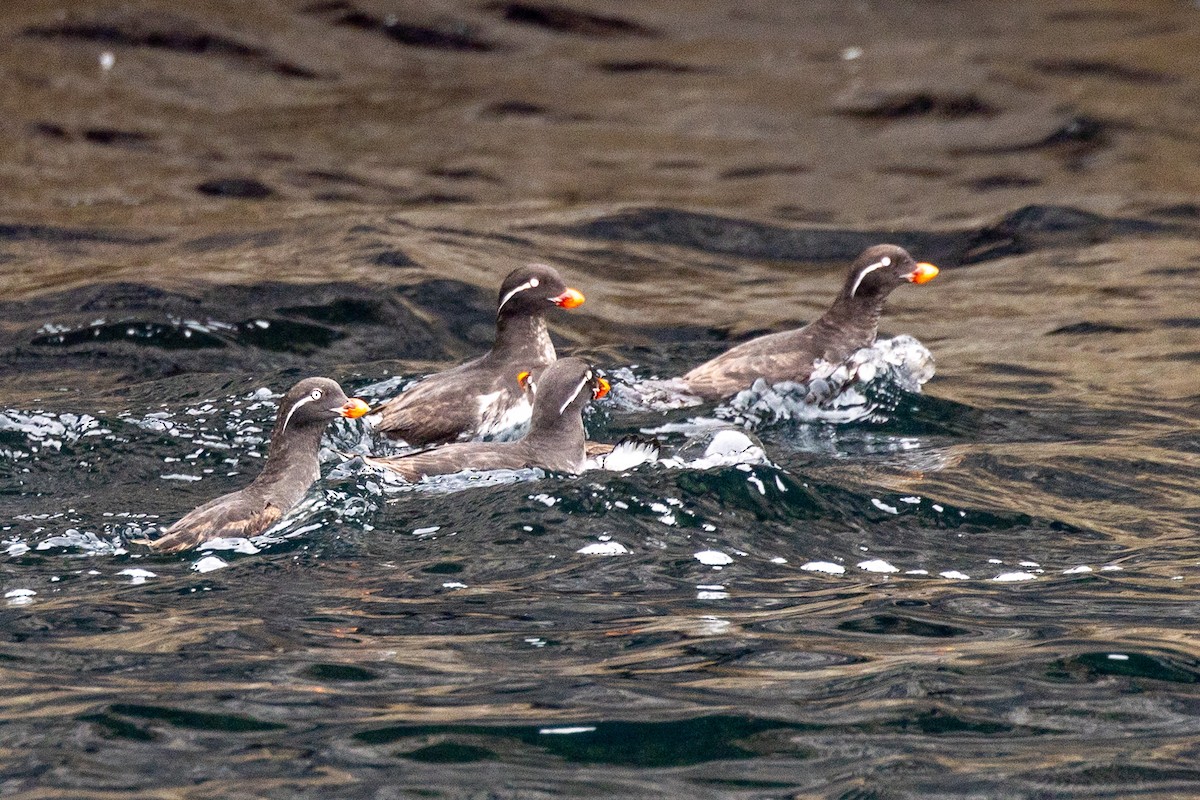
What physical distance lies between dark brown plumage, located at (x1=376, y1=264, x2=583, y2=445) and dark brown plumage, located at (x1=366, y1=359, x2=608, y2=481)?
802mm

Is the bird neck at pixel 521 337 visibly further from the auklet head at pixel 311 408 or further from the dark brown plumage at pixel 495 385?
the auklet head at pixel 311 408

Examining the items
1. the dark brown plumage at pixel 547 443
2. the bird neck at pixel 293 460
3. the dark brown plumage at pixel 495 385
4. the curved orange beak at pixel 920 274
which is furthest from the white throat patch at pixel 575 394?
the curved orange beak at pixel 920 274

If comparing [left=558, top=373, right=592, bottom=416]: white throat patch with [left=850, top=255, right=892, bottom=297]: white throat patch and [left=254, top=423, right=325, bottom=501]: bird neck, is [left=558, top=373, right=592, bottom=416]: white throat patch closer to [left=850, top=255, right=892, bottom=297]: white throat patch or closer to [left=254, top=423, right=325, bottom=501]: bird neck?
[left=254, top=423, right=325, bottom=501]: bird neck

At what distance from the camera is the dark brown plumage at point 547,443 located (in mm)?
9305

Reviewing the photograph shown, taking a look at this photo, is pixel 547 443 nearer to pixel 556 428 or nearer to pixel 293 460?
pixel 556 428

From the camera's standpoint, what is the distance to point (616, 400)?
11680 mm

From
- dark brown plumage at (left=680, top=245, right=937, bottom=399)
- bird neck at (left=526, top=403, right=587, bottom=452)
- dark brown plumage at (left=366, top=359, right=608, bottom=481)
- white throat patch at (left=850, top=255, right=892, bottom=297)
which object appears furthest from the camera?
white throat patch at (left=850, top=255, right=892, bottom=297)

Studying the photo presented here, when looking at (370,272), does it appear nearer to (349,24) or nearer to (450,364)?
(450,364)

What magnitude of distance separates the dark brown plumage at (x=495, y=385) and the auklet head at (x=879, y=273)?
2.35 metres

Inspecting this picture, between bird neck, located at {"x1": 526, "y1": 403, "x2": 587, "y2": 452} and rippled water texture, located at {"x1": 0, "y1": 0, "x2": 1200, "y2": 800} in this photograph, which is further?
bird neck, located at {"x1": 526, "y1": 403, "x2": 587, "y2": 452}

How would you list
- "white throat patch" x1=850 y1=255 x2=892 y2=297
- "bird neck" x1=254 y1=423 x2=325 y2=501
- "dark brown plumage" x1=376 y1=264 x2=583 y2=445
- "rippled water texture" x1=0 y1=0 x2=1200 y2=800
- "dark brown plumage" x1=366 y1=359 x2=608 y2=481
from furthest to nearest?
"white throat patch" x1=850 y1=255 x2=892 y2=297, "dark brown plumage" x1=376 y1=264 x2=583 y2=445, "dark brown plumage" x1=366 y1=359 x2=608 y2=481, "bird neck" x1=254 y1=423 x2=325 y2=501, "rippled water texture" x1=0 y1=0 x2=1200 y2=800

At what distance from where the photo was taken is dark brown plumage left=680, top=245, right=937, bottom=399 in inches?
461

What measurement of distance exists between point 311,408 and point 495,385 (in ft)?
7.02

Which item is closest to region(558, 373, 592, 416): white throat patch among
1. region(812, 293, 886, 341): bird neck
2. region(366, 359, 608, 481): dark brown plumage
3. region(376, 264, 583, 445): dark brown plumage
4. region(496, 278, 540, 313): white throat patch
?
region(366, 359, 608, 481): dark brown plumage
